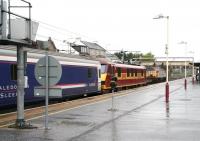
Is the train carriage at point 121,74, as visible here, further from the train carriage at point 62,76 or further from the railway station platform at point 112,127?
the railway station platform at point 112,127

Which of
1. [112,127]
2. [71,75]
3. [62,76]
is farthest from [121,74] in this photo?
[112,127]

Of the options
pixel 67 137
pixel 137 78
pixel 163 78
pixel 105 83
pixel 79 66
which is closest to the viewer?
pixel 67 137

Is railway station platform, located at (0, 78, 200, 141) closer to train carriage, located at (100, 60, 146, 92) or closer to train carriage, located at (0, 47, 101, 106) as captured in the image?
train carriage, located at (0, 47, 101, 106)

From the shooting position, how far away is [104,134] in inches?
548

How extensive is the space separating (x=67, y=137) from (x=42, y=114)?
6.27 meters

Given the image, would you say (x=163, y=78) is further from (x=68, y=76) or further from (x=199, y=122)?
(x=199, y=122)

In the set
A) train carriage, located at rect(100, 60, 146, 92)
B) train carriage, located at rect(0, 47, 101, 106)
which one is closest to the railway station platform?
train carriage, located at rect(0, 47, 101, 106)

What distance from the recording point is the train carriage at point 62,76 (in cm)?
2080

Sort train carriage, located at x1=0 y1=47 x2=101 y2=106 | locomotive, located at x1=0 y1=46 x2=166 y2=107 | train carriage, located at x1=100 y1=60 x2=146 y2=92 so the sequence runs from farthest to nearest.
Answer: train carriage, located at x1=100 y1=60 x2=146 y2=92 < locomotive, located at x1=0 y1=46 x2=166 y2=107 < train carriage, located at x1=0 y1=47 x2=101 y2=106

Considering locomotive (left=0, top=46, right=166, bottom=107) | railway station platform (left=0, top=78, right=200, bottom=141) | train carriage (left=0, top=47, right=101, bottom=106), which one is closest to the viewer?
railway station platform (left=0, top=78, right=200, bottom=141)

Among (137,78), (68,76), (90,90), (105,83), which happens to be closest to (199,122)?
(68,76)

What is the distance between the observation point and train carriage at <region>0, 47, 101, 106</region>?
20.8 m

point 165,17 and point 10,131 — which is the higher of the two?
point 165,17

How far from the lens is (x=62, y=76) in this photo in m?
28.3
